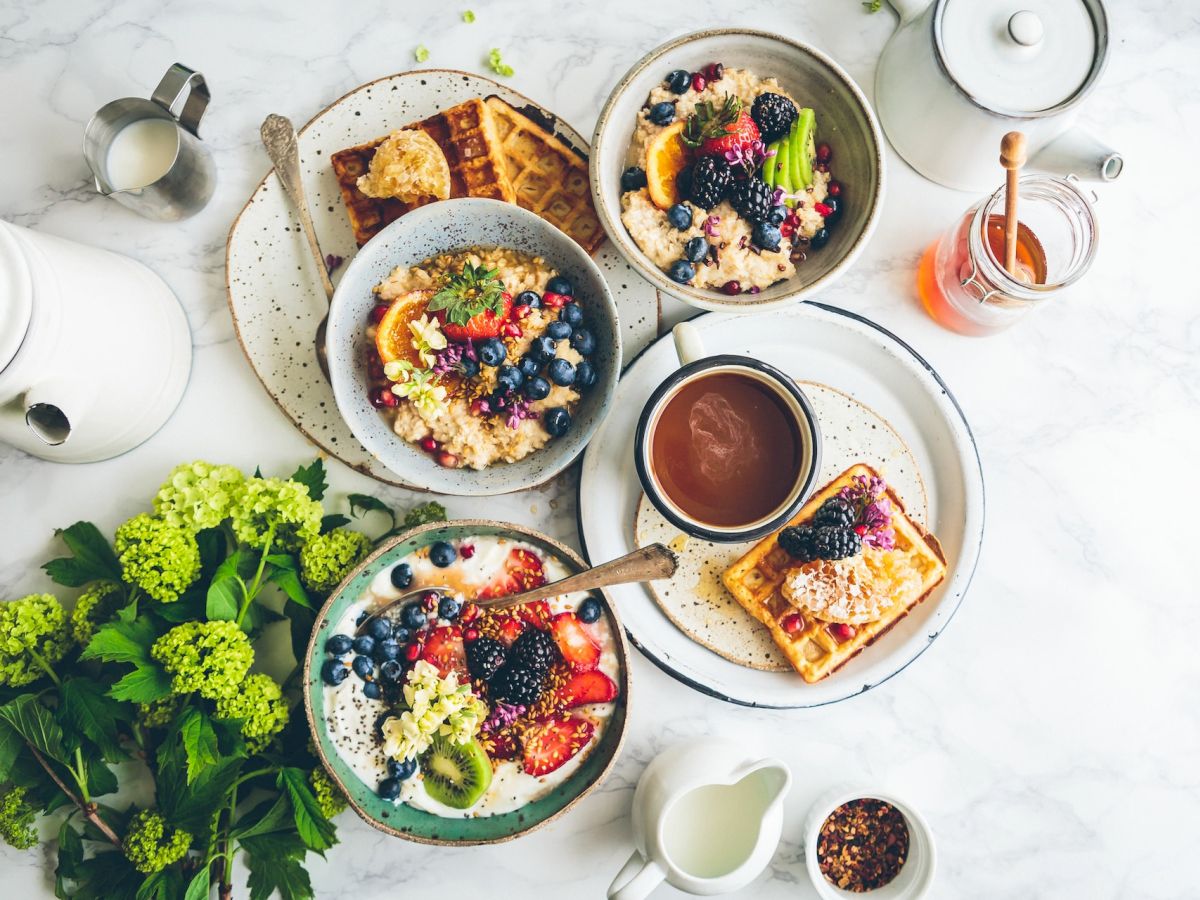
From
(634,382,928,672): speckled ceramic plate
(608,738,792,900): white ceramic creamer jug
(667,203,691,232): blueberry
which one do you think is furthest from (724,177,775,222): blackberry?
(608,738,792,900): white ceramic creamer jug

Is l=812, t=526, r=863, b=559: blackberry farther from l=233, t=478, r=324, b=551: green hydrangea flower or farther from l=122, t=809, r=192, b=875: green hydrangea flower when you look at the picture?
l=122, t=809, r=192, b=875: green hydrangea flower

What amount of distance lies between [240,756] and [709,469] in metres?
1.24

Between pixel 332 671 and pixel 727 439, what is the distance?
1051mm

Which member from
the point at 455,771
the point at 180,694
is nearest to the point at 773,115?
the point at 455,771

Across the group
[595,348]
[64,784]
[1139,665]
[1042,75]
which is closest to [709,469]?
[595,348]

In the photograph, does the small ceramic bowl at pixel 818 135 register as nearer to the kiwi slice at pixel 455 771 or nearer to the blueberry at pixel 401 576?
the blueberry at pixel 401 576

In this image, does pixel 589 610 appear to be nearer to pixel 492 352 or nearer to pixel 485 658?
pixel 485 658

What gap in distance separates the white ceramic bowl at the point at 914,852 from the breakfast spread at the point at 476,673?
0.58 metres

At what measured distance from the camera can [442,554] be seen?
2.03 metres

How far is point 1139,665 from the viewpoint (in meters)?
2.33

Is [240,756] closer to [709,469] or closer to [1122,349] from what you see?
[709,469]

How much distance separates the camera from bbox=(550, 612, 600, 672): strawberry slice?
2.02 meters

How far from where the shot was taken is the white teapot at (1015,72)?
6.38 feet

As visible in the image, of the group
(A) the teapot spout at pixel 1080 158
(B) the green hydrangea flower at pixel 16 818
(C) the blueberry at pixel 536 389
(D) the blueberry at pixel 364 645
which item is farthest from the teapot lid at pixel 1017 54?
(B) the green hydrangea flower at pixel 16 818
